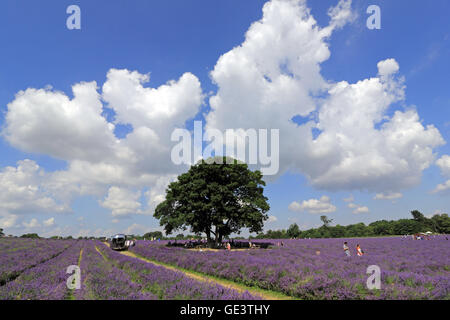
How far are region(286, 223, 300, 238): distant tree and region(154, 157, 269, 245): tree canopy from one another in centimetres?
5452

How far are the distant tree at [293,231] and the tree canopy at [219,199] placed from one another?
5452 cm

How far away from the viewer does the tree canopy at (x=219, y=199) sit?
2869 cm

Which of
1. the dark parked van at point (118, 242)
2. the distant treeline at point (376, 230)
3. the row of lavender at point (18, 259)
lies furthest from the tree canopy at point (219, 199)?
the distant treeline at point (376, 230)

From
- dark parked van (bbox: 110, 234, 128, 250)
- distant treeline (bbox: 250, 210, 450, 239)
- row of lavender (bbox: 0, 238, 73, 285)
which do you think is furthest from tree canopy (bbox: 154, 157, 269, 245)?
distant treeline (bbox: 250, 210, 450, 239)

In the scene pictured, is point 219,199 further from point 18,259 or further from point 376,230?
point 376,230

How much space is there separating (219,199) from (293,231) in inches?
2493

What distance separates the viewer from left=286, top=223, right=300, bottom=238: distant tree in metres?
80.1

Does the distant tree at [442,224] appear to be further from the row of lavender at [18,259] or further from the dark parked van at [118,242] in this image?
the row of lavender at [18,259]

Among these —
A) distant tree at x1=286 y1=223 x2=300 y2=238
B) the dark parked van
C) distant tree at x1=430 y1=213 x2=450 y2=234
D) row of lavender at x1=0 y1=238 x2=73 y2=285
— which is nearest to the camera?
row of lavender at x1=0 y1=238 x2=73 y2=285

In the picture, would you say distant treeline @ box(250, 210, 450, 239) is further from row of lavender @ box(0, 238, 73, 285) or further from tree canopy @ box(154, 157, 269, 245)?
row of lavender @ box(0, 238, 73, 285)

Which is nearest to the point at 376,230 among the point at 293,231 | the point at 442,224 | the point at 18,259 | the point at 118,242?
the point at 442,224

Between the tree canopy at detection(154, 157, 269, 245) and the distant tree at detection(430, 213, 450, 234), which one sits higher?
the tree canopy at detection(154, 157, 269, 245)
